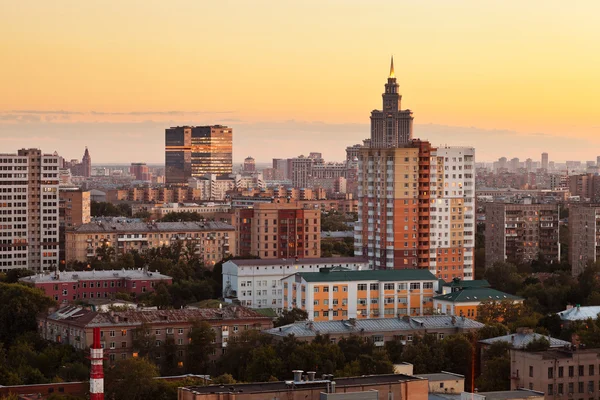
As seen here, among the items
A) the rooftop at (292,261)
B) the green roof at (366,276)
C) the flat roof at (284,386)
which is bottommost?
the flat roof at (284,386)

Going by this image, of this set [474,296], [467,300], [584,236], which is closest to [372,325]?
[467,300]

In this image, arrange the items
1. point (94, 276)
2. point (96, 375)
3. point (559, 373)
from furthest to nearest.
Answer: point (94, 276) → point (559, 373) → point (96, 375)

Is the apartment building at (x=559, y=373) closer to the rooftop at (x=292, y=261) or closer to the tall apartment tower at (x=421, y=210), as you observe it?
the rooftop at (x=292, y=261)

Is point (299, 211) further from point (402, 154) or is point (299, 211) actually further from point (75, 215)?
point (75, 215)

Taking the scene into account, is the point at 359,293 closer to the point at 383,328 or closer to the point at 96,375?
the point at 383,328

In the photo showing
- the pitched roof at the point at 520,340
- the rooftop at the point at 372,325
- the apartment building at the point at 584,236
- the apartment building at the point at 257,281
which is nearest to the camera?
the pitched roof at the point at 520,340

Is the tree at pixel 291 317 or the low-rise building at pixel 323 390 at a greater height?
the low-rise building at pixel 323 390

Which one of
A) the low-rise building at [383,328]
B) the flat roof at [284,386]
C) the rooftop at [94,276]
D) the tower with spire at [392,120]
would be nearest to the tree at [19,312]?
the rooftop at [94,276]

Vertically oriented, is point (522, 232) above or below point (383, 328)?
above
